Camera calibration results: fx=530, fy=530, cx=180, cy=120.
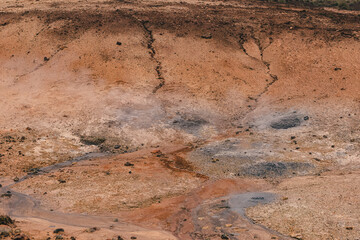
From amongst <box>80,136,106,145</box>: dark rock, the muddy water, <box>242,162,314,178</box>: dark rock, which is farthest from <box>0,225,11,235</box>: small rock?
<box>242,162,314,178</box>: dark rock

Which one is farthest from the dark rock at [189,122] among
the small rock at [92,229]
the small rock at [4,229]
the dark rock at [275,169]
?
the small rock at [4,229]

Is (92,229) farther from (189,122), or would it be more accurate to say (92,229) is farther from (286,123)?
(286,123)

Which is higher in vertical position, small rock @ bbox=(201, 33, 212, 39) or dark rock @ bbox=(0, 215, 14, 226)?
small rock @ bbox=(201, 33, 212, 39)

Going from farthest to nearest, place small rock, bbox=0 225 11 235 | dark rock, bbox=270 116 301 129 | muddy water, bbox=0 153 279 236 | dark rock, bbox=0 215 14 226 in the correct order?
dark rock, bbox=270 116 301 129 → muddy water, bbox=0 153 279 236 → dark rock, bbox=0 215 14 226 → small rock, bbox=0 225 11 235

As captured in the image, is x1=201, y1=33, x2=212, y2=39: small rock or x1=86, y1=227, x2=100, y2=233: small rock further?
x1=201, y1=33, x2=212, y2=39: small rock

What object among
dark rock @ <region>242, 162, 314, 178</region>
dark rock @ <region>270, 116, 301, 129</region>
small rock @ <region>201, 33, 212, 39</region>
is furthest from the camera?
small rock @ <region>201, 33, 212, 39</region>

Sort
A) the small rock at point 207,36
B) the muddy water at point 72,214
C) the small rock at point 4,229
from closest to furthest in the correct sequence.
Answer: the small rock at point 4,229
the muddy water at point 72,214
the small rock at point 207,36

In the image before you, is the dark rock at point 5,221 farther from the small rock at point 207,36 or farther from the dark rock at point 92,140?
the small rock at point 207,36

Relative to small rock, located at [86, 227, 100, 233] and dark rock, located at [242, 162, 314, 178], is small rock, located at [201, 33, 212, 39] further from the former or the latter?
small rock, located at [86, 227, 100, 233]

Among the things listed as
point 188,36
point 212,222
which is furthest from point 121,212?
point 188,36
